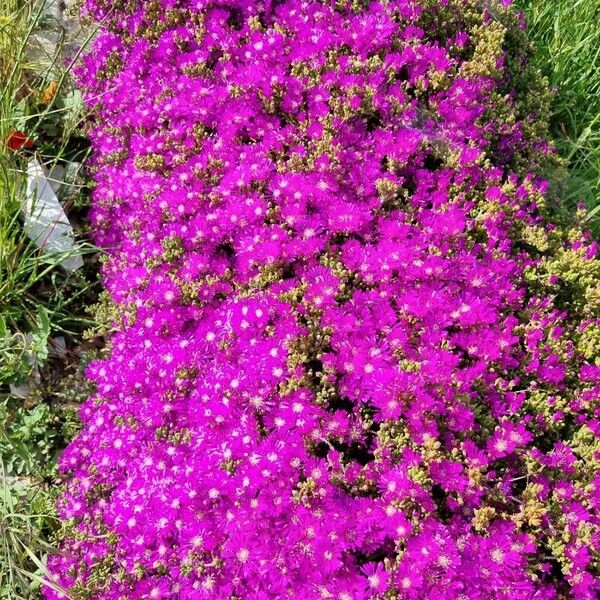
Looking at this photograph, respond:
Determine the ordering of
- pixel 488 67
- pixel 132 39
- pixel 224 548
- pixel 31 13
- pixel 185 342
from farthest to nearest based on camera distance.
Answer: pixel 31 13 → pixel 132 39 → pixel 488 67 → pixel 185 342 → pixel 224 548

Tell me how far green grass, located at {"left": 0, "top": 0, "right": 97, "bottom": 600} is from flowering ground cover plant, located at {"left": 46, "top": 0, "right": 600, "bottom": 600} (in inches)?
9.3

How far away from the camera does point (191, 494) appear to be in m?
2.18

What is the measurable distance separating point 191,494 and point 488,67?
231cm

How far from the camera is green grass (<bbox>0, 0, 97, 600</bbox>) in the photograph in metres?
2.64

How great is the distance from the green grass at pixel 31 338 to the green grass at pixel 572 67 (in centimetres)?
273

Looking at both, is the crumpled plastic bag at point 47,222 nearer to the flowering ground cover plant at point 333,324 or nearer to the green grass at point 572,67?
the flowering ground cover plant at point 333,324

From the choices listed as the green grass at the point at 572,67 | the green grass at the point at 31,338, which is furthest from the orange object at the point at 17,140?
the green grass at the point at 572,67

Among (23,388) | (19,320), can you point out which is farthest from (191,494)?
(19,320)

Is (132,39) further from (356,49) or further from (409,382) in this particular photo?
(409,382)

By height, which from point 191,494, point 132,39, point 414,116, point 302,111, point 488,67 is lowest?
point 191,494

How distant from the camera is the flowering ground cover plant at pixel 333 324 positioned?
206 cm

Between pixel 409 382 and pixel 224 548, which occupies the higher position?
pixel 409 382

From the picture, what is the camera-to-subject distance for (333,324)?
232 cm

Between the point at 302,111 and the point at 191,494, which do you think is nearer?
the point at 191,494
